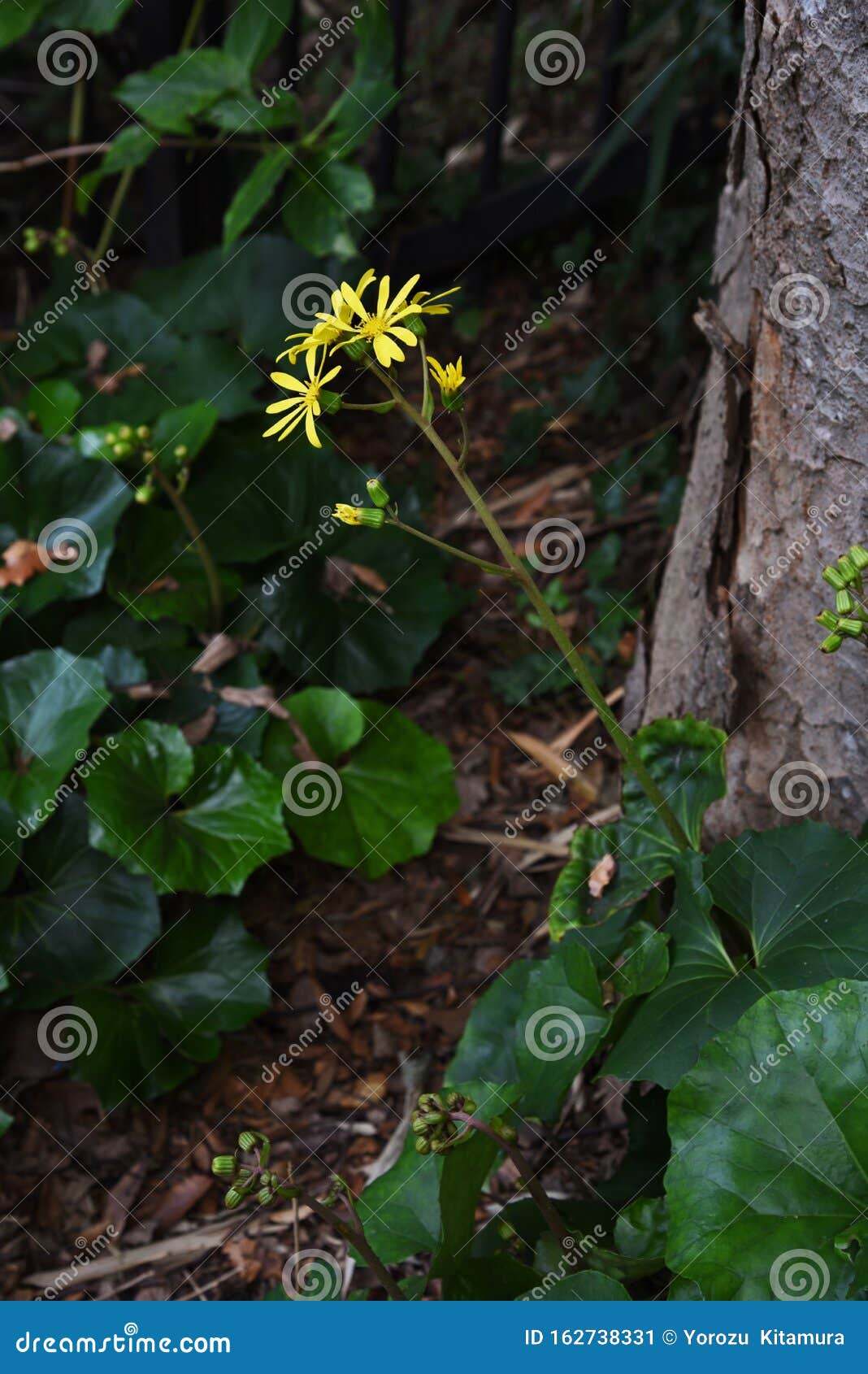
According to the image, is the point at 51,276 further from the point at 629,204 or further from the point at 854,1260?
the point at 854,1260

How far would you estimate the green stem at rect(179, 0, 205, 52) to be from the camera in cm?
329

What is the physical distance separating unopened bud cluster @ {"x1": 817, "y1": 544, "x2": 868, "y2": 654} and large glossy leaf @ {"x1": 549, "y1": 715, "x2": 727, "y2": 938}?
1.34 feet

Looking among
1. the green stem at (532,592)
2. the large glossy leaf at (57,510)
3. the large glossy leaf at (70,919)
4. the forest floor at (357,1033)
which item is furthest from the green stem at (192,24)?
the green stem at (532,592)

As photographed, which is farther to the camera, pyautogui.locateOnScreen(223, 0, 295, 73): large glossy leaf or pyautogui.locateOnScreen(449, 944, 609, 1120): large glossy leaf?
pyautogui.locateOnScreen(223, 0, 295, 73): large glossy leaf

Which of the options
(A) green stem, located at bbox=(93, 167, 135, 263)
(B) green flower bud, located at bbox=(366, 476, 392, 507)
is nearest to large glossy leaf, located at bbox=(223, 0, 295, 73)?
(A) green stem, located at bbox=(93, 167, 135, 263)

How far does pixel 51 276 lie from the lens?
11.8 feet

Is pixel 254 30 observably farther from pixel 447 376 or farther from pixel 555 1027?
pixel 555 1027

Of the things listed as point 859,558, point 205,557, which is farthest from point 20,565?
point 859,558

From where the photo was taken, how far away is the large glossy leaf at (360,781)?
2.57 metres

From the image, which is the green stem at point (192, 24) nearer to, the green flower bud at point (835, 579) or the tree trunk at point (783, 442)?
the tree trunk at point (783, 442)

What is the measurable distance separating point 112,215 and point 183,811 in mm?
1997

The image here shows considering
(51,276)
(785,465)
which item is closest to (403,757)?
(785,465)

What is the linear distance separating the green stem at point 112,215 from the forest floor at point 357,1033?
1366mm

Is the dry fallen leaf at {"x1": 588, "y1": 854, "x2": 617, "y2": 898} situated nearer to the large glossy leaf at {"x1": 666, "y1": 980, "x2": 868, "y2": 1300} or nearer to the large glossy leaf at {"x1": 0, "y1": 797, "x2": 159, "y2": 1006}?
the large glossy leaf at {"x1": 666, "y1": 980, "x2": 868, "y2": 1300}
